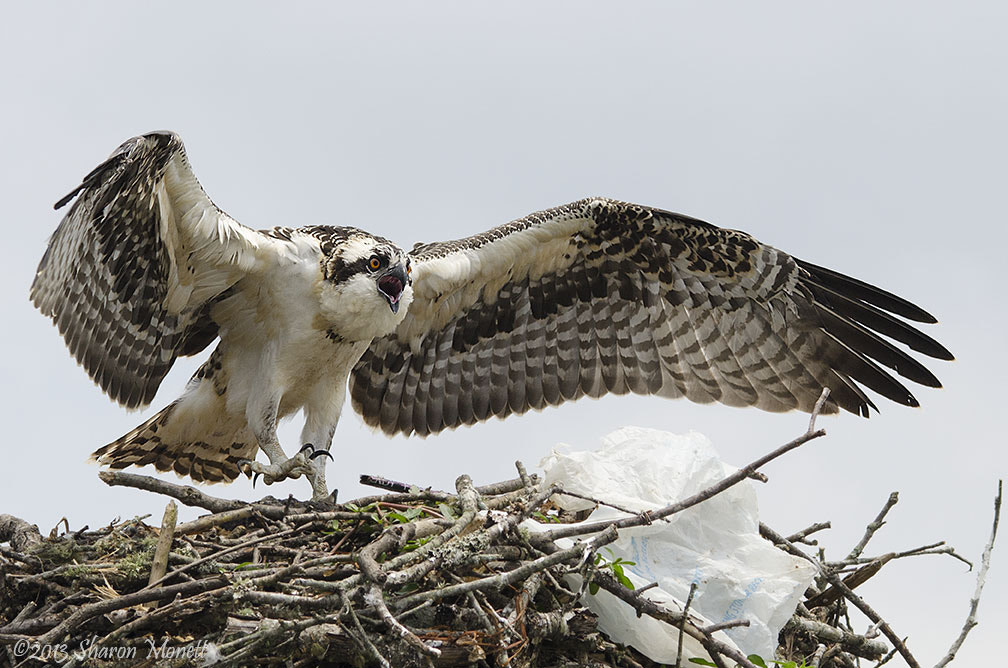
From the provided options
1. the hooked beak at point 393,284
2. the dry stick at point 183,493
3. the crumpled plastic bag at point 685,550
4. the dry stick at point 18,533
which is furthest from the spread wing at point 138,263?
the crumpled plastic bag at point 685,550

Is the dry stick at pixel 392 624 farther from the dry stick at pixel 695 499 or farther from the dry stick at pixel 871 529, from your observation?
the dry stick at pixel 871 529

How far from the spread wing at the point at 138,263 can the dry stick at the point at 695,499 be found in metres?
2.34

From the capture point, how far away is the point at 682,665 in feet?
13.4

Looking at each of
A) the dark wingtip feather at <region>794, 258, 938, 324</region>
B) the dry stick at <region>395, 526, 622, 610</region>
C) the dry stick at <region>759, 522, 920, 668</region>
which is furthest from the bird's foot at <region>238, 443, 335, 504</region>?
the dark wingtip feather at <region>794, 258, 938, 324</region>

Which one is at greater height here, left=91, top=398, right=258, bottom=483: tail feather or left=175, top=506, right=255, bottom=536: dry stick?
left=91, top=398, right=258, bottom=483: tail feather

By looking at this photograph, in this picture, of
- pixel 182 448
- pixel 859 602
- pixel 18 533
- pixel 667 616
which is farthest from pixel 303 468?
pixel 859 602

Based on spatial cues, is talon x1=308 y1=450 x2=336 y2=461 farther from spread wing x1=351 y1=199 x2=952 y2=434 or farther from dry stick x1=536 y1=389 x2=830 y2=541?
dry stick x1=536 y1=389 x2=830 y2=541

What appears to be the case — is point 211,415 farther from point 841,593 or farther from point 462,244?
point 841,593

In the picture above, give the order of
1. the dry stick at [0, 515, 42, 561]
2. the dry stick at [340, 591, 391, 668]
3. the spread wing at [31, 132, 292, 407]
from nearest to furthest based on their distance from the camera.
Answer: the dry stick at [340, 591, 391, 668], the dry stick at [0, 515, 42, 561], the spread wing at [31, 132, 292, 407]

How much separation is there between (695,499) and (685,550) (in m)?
0.63

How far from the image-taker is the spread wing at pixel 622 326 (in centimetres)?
593

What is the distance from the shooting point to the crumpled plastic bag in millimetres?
4059

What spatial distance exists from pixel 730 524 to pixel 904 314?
6.55 ft

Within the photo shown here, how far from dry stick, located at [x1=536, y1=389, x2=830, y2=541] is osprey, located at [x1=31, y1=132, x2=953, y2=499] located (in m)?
1.82
